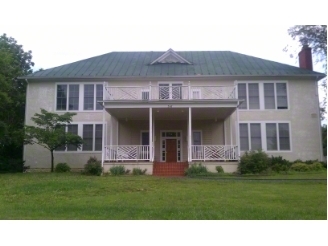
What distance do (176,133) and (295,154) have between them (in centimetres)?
801

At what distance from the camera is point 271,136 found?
22.8m

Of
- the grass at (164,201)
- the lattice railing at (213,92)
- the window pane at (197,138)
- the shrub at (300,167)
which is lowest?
the grass at (164,201)

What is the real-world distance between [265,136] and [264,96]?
9.01ft

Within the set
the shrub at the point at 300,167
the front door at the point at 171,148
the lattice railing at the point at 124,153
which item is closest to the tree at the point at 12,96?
the lattice railing at the point at 124,153

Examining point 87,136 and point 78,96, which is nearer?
point 87,136

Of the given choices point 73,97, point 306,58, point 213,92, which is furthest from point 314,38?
point 73,97

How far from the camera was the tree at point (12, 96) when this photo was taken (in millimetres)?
21042

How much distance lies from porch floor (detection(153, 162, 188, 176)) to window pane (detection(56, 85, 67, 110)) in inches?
322

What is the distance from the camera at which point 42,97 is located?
77.4ft

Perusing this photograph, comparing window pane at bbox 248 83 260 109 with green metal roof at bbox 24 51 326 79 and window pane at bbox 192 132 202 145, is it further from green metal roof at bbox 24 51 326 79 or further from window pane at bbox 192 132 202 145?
window pane at bbox 192 132 202 145

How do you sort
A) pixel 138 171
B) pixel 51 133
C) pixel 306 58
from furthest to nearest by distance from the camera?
pixel 306 58, pixel 51 133, pixel 138 171

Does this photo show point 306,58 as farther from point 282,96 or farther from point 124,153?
point 124,153

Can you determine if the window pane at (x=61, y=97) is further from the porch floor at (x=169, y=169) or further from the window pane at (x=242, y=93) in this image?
the window pane at (x=242, y=93)

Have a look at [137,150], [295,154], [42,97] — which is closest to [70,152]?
[42,97]
